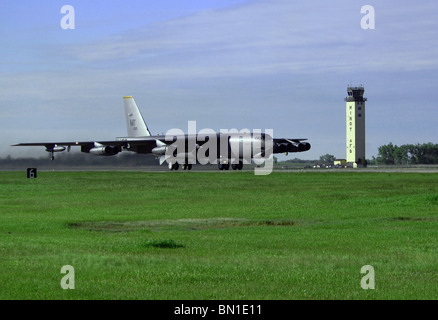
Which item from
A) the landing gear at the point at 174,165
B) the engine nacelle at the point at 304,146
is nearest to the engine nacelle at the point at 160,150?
the landing gear at the point at 174,165

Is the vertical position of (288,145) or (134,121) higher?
(134,121)

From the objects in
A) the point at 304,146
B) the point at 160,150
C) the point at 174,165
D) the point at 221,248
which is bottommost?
the point at 221,248

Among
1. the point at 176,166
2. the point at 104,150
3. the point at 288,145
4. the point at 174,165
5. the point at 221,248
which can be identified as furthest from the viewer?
the point at 176,166

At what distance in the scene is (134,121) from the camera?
100 m

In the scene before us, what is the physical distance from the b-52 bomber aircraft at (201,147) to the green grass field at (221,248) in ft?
117

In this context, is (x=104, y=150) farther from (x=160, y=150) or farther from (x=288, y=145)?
(x=288, y=145)

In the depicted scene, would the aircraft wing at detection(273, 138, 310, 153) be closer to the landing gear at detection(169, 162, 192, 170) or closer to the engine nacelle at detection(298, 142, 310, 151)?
the engine nacelle at detection(298, 142, 310, 151)

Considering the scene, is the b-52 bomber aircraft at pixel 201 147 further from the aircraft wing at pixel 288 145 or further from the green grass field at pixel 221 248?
the green grass field at pixel 221 248

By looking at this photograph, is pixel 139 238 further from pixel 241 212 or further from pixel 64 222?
pixel 241 212

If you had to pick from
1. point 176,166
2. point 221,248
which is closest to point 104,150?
point 176,166

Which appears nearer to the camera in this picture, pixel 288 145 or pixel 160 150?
pixel 288 145

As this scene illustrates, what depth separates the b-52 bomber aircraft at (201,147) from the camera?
255ft

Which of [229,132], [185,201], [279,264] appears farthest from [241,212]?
[229,132]

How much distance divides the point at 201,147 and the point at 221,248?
210ft
